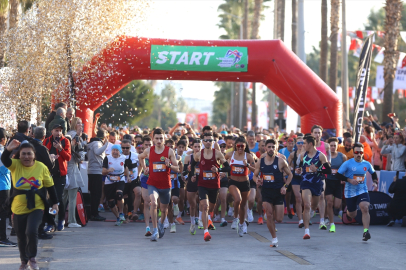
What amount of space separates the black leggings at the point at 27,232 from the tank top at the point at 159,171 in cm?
318

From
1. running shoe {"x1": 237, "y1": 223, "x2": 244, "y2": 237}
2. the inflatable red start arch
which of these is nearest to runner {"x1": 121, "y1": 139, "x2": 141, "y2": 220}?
running shoe {"x1": 237, "y1": 223, "x2": 244, "y2": 237}

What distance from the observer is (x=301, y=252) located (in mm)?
9016

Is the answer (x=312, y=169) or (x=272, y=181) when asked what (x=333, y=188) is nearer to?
(x=312, y=169)

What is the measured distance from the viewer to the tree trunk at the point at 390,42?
21.6m

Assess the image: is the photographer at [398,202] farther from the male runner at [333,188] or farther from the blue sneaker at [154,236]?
the blue sneaker at [154,236]

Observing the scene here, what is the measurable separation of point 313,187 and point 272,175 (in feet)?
4.27

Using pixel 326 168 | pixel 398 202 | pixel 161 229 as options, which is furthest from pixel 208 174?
pixel 398 202

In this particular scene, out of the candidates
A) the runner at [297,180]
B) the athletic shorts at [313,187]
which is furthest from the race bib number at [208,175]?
the runner at [297,180]

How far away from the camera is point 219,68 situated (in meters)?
17.6

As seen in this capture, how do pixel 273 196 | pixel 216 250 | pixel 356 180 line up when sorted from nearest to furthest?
1. pixel 216 250
2. pixel 273 196
3. pixel 356 180

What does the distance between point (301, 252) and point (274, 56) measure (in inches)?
377

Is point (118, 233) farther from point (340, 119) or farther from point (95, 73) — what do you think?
point (340, 119)

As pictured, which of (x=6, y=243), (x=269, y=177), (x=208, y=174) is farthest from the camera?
(x=208, y=174)

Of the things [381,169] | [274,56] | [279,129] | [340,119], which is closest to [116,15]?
[274,56]
